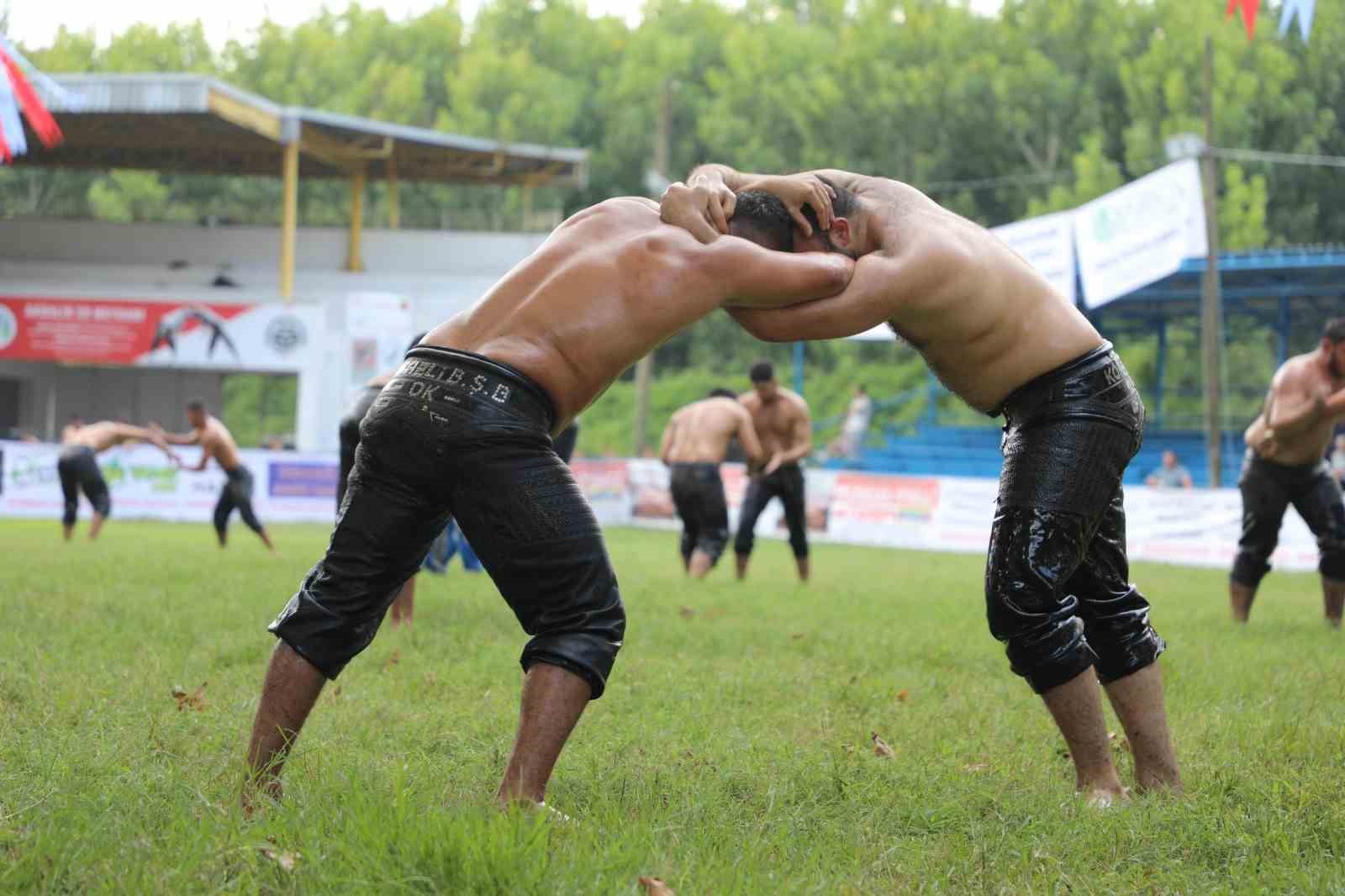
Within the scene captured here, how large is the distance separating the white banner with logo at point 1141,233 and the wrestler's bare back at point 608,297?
21.2 metres

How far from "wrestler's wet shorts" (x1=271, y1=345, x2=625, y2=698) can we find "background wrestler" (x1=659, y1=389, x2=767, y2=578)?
8657 millimetres

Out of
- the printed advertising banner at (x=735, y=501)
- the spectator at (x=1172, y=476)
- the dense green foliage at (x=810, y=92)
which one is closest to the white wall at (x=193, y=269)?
the dense green foliage at (x=810, y=92)

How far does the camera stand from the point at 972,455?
28328 millimetres

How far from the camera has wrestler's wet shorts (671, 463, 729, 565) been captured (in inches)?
481

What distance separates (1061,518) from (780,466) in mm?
8323

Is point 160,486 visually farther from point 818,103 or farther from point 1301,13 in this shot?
point 818,103

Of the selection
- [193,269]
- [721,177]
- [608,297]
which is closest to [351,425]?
[721,177]

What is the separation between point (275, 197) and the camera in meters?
60.0

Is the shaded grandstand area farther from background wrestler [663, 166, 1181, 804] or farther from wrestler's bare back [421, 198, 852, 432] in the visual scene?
wrestler's bare back [421, 198, 852, 432]

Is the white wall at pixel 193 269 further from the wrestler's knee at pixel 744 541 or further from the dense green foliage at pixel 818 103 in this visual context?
the wrestler's knee at pixel 744 541

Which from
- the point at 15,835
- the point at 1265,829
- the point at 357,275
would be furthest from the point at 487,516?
the point at 357,275

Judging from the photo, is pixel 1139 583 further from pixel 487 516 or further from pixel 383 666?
pixel 487 516

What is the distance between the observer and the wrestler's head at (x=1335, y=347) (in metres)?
7.74

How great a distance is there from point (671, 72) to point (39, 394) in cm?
3162
